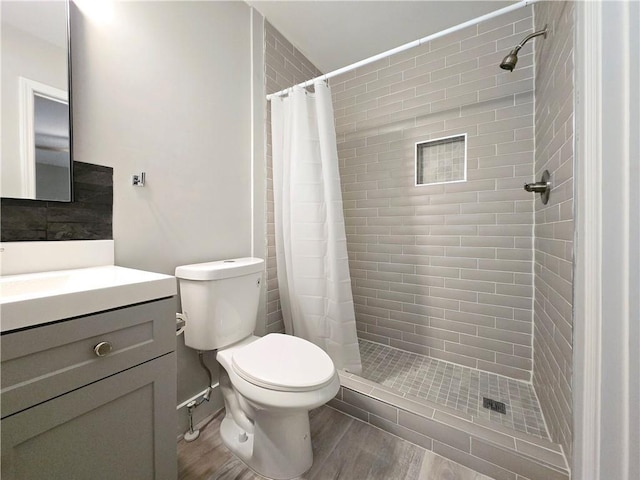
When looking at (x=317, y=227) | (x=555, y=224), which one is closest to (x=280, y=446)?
(x=317, y=227)

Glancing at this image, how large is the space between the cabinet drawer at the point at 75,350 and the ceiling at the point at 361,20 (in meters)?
1.91

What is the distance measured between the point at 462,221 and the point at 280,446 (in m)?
1.73

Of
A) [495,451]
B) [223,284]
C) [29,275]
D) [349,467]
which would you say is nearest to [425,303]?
[495,451]

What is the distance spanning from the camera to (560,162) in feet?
3.53

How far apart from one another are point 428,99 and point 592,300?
1.86m

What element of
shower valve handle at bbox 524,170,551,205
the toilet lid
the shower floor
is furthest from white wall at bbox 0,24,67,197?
shower valve handle at bbox 524,170,551,205

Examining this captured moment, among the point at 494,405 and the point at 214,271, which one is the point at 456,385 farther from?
the point at 214,271

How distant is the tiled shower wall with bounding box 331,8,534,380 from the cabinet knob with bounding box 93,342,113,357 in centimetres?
186

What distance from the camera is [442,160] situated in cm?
191

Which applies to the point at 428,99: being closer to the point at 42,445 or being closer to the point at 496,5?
the point at 496,5

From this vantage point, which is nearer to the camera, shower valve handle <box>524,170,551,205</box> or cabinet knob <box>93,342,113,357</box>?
cabinet knob <box>93,342,113,357</box>

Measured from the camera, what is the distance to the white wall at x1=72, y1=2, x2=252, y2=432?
1.04 metres

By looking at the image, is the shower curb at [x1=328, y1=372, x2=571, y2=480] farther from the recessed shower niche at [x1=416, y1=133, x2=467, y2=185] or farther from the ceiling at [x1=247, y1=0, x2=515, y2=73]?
the ceiling at [x1=247, y1=0, x2=515, y2=73]

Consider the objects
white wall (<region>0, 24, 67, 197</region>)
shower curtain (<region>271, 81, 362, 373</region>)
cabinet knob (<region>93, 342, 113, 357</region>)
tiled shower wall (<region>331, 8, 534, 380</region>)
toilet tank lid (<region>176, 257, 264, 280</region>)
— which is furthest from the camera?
tiled shower wall (<region>331, 8, 534, 380</region>)
